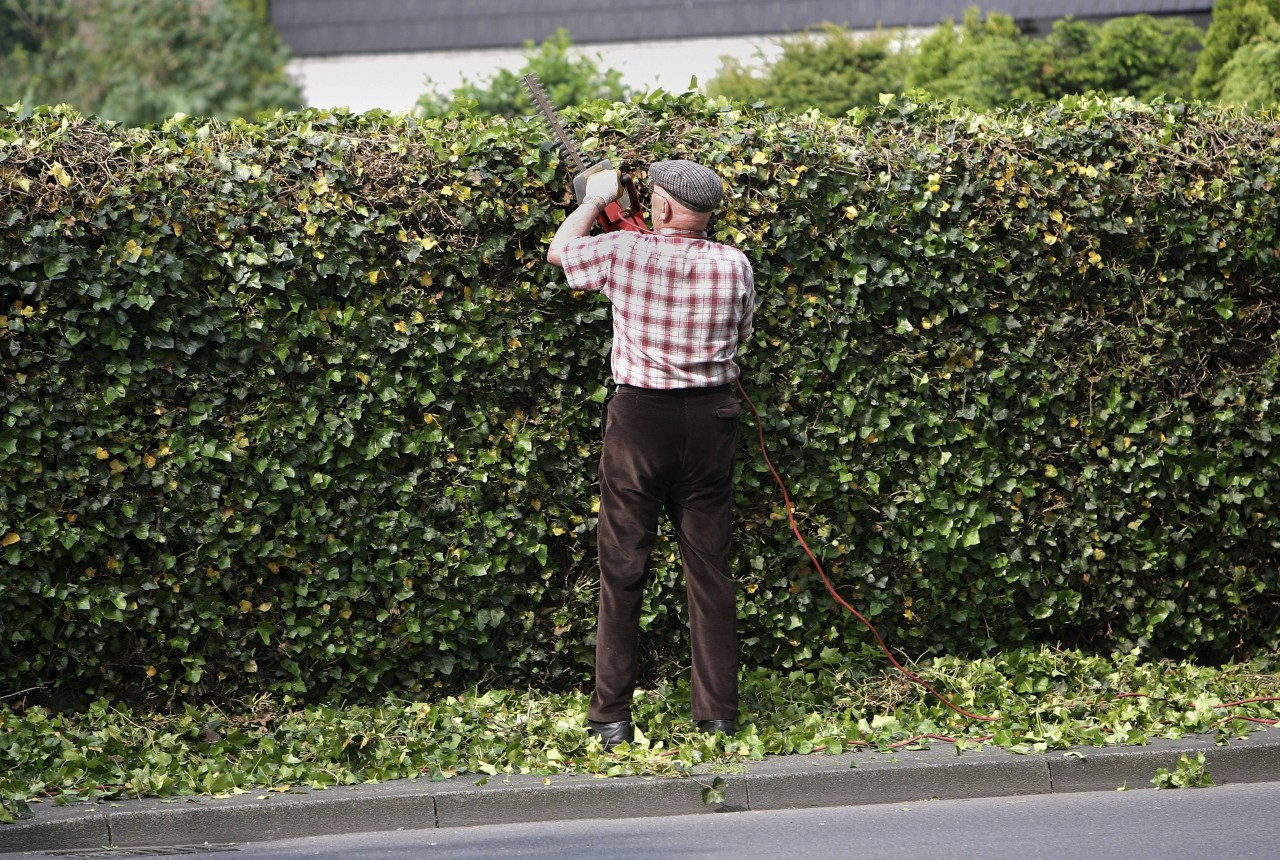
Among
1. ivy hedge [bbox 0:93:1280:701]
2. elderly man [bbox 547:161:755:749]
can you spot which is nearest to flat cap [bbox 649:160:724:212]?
elderly man [bbox 547:161:755:749]

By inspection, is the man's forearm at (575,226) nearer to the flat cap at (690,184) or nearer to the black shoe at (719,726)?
the flat cap at (690,184)

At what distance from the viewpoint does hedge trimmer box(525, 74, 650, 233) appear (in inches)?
245

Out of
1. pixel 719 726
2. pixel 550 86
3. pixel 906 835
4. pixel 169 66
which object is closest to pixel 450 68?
pixel 169 66

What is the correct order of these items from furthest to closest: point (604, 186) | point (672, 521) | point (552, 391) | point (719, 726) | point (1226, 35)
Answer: point (1226, 35) → point (552, 391) → point (672, 521) → point (719, 726) → point (604, 186)

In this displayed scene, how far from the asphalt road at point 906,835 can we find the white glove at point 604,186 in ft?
7.91

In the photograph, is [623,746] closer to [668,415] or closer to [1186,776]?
[668,415]

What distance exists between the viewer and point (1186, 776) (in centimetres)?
595

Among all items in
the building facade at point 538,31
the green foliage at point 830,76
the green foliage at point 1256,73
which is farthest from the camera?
the building facade at point 538,31

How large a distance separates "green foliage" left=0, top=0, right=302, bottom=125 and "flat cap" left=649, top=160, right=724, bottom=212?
15.9 meters

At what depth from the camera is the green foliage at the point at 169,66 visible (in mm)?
21172

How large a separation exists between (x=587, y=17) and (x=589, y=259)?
1623cm

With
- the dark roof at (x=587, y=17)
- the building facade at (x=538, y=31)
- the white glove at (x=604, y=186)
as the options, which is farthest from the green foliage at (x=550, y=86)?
the white glove at (x=604, y=186)

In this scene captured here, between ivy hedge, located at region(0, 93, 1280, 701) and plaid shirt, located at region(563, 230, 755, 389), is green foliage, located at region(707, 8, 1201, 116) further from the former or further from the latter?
plaid shirt, located at region(563, 230, 755, 389)

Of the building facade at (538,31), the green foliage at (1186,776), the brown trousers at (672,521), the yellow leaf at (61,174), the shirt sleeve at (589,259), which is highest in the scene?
the building facade at (538,31)
